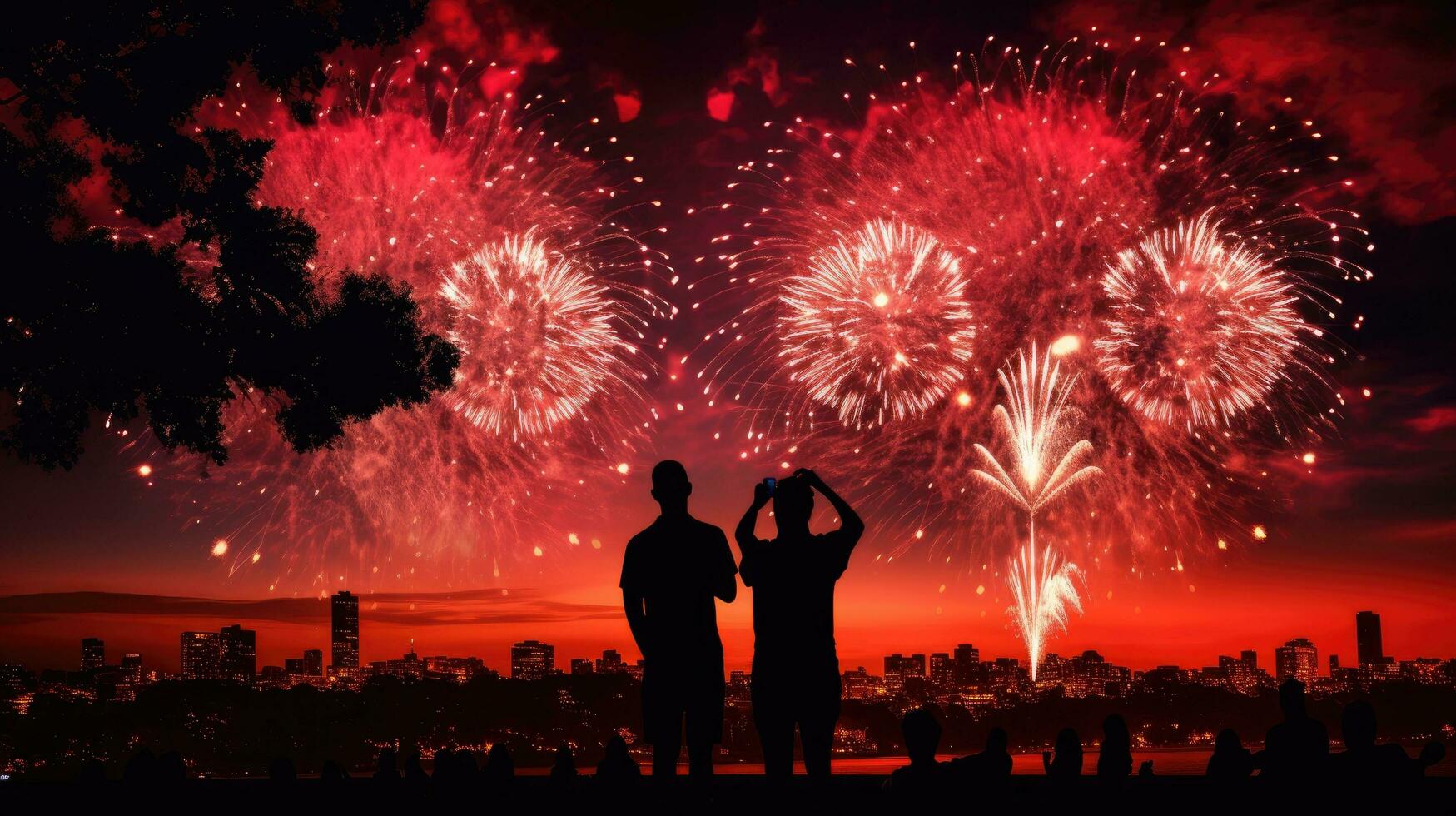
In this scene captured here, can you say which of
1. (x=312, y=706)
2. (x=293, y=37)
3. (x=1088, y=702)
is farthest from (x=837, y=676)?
(x=1088, y=702)

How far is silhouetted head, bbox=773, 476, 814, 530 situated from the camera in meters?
9.21

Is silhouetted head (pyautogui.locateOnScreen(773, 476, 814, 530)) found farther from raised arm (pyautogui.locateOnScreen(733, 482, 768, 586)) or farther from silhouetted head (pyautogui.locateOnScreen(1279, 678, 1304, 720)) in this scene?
silhouetted head (pyautogui.locateOnScreen(1279, 678, 1304, 720))

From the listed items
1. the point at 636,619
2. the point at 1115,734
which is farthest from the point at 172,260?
the point at 1115,734

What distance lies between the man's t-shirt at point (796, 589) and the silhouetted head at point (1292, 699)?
2.94 meters

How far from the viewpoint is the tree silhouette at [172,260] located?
18.6m

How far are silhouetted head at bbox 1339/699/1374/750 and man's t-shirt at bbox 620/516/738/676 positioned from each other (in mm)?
4222

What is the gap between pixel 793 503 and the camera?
9273 millimetres

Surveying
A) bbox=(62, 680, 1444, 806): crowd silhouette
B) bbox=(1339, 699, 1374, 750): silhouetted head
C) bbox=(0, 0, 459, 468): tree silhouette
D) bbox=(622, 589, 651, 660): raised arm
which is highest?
bbox=(0, 0, 459, 468): tree silhouette

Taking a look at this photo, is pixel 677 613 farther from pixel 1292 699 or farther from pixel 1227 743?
pixel 1292 699

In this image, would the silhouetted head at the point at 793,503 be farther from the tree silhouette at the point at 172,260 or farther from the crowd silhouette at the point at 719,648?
the tree silhouette at the point at 172,260

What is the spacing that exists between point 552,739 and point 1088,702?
289 feet

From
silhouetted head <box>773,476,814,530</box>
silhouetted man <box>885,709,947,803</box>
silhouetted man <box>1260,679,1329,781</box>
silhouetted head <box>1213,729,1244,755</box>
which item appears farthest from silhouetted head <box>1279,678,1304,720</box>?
silhouetted head <box>773,476,814,530</box>

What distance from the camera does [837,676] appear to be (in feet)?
31.4

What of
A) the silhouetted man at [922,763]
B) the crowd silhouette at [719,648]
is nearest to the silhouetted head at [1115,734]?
the crowd silhouette at [719,648]
